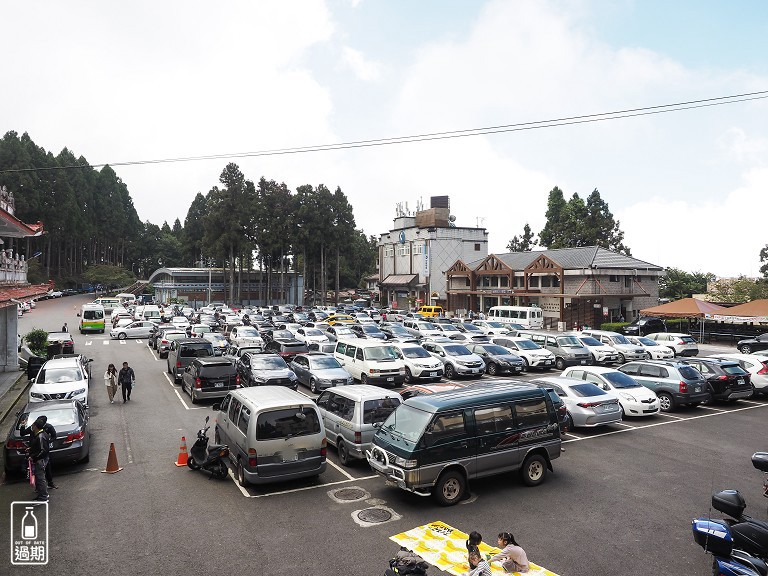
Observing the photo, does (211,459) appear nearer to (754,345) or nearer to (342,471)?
(342,471)

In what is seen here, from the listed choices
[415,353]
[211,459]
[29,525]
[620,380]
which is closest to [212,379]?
[211,459]

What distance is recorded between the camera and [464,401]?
1068cm

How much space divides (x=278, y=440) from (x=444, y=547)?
3919 millimetres

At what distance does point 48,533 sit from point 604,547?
30.6 feet

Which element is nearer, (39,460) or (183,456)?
(39,460)

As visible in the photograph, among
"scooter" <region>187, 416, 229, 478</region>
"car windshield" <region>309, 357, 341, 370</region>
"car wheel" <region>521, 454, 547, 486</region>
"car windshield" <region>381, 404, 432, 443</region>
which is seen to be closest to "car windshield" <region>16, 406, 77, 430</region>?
"scooter" <region>187, 416, 229, 478</region>

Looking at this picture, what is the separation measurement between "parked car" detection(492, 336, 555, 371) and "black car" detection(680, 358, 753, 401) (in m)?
7.50

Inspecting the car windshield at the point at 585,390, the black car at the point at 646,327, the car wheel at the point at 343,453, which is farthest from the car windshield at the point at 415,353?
the black car at the point at 646,327

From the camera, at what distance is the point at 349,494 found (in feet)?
36.1

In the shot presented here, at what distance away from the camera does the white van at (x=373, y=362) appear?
21.6m

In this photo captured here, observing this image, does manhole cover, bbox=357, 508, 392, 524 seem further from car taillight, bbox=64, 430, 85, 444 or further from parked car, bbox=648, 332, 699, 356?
parked car, bbox=648, 332, 699, 356

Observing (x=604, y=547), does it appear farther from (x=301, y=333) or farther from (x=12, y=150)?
(x=12, y=150)

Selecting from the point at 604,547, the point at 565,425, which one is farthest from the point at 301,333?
the point at 604,547

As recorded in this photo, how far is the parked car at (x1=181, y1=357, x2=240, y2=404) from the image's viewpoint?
19297 millimetres
